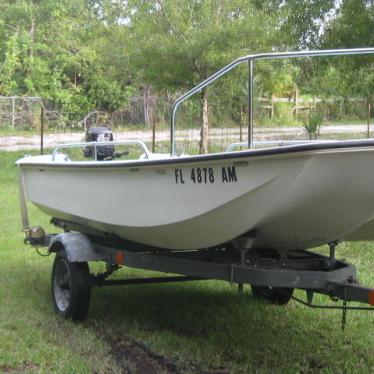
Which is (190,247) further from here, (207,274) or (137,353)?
(137,353)

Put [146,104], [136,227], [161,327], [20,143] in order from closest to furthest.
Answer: [136,227] < [161,327] < [20,143] < [146,104]

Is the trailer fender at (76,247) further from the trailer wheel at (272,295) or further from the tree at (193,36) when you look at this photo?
the tree at (193,36)

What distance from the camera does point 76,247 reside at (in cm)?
542

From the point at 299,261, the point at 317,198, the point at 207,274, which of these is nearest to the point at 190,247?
the point at 207,274

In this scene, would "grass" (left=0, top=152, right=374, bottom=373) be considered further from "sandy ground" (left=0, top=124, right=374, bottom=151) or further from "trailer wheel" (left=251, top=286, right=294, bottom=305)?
"sandy ground" (left=0, top=124, right=374, bottom=151)

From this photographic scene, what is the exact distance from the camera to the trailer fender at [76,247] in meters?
5.30

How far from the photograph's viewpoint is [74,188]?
552cm

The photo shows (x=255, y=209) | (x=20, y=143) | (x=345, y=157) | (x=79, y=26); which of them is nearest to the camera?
(x=345, y=157)

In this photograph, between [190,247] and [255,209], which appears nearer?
[255,209]

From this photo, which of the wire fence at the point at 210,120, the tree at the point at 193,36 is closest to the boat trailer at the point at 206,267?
the wire fence at the point at 210,120

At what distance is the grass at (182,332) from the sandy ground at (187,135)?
1.52 metres

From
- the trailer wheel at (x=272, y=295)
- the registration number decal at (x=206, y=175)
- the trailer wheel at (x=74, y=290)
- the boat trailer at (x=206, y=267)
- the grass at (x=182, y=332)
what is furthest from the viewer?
the trailer wheel at (x=272, y=295)

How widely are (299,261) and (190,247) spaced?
729mm

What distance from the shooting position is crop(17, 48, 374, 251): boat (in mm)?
3600
